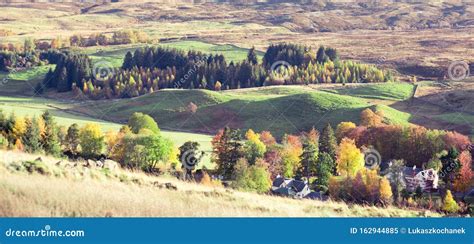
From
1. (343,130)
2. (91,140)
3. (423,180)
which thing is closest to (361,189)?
(423,180)

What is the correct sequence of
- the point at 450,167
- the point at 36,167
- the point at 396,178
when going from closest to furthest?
1. the point at 36,167
2. the point at 396,178
3. the point at 450,167

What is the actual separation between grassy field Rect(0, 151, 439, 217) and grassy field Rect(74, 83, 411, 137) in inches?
A: 3594

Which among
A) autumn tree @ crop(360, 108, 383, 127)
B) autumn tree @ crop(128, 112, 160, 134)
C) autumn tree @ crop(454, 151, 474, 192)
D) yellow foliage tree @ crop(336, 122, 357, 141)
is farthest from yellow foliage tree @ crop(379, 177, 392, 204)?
autumn tree @ crop(360, 108, 383, 127)

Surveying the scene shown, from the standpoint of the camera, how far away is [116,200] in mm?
23781

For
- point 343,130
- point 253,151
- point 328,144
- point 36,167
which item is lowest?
point 343,130

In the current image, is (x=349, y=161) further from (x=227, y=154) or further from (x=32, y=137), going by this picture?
(x=32, y=137)

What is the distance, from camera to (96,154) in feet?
270

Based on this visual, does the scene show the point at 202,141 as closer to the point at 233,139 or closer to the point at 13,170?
the point at 233,139

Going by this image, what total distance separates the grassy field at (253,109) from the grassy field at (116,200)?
91.3 metres

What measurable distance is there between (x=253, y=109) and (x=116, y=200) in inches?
4644

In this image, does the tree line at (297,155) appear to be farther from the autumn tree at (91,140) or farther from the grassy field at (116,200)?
the grassy field at (116,200)

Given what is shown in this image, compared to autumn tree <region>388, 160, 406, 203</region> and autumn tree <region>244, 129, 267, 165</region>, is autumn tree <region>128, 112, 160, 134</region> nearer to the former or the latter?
autumn tree <region>244, 129, 267, 165</region>

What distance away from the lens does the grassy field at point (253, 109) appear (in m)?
128

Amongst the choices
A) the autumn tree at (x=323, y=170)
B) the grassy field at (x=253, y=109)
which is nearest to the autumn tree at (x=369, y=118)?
the grassy field at (x=253, y=109)
